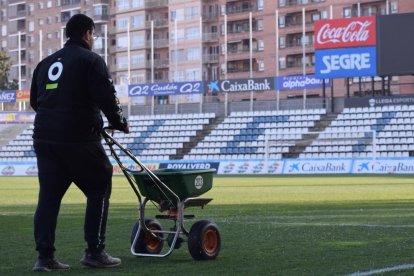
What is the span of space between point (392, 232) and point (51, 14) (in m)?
119

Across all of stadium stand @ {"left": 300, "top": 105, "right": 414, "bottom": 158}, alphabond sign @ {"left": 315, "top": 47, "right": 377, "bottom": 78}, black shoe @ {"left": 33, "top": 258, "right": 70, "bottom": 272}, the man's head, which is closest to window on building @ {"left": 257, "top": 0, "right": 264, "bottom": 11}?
stadium stand @ {"left": 300, "top": 105, "right": 414, "bottom": 158}

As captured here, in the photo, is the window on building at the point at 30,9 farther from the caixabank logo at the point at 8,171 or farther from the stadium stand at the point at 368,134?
the stadium stand at the point at 368,134

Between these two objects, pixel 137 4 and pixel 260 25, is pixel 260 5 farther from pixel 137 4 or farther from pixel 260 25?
pixel 137 4

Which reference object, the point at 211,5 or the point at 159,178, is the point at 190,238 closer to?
the point at 159,178

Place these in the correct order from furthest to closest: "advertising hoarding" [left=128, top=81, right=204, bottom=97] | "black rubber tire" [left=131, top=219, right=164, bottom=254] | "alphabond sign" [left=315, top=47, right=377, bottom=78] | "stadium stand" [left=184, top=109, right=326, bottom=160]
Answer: "advertising hoarding" [left=128, top=81, right=204, bottom=97]
"stadium stand" [left=184, top=109, right=326, bottom=160]
"alphabond sign" [left=315, top=47, right=377, bottom=78]
"black rubber tire" [left=131, top=219, right=164, bottom=254]

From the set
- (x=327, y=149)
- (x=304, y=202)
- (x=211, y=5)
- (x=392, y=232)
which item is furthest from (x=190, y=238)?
(x=211, y=5)

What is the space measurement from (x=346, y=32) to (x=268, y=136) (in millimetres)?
9343

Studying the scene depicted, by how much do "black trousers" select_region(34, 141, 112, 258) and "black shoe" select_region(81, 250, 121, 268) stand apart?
0.06m

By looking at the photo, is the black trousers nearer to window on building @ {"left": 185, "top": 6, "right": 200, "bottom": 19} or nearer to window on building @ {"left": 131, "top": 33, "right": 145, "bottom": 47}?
window on building @ {"left": 185, "top": 6, "right": 200, "bottom": 19}

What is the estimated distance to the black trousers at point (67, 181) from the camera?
29.4 feet

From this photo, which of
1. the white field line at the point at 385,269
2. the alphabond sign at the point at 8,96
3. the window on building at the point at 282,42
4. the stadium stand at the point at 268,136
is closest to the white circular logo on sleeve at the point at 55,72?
the white field line at the point at 385,269

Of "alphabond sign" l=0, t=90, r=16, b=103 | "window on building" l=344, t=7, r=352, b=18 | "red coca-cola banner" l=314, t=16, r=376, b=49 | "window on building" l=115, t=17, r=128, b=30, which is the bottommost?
"alphabond sign" l=0, t=90, r=16, b=103

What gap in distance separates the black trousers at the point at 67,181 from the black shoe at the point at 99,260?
0.06 meters

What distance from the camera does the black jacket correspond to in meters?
8.88
